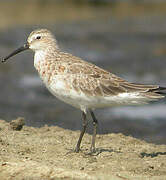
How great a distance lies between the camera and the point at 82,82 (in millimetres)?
8547

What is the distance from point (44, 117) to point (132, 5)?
18194 mm

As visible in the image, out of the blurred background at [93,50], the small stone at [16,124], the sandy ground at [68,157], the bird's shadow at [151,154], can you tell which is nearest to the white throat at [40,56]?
the sandy ground at [68,157]

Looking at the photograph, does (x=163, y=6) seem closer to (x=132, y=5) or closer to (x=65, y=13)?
(x=132, y=5)

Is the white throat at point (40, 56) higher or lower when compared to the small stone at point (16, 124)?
higher

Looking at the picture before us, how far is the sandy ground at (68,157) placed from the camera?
7.36 metres

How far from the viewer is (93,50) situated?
21.8 metres

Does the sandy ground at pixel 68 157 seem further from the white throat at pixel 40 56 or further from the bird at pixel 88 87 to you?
the white throat at pixel 40 56

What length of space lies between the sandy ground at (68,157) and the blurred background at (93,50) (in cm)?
302

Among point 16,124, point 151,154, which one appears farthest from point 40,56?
point 151,154

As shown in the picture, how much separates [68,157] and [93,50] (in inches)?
538

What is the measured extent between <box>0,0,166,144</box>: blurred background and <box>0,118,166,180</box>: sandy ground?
9.91 feet

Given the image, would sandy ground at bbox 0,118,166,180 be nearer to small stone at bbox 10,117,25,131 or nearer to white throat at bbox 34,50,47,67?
small stone at bbox 10,117,25,131

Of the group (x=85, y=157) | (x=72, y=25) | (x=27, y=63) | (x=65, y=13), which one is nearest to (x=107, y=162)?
(x=85, y=157)

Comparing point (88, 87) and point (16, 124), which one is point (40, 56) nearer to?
point (88, 87)
